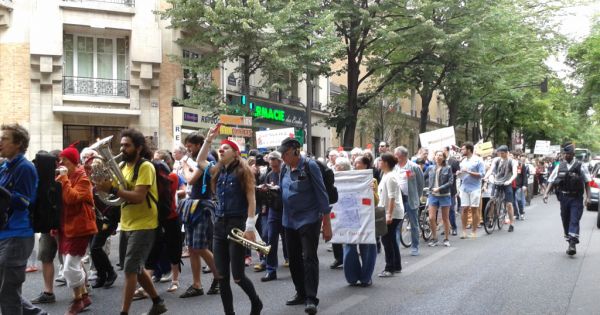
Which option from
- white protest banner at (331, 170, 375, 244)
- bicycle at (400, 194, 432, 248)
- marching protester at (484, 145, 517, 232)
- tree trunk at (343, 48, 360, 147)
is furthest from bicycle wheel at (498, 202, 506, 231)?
tree trunk at (343, 48, 360, 147)

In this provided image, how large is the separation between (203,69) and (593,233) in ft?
39.2

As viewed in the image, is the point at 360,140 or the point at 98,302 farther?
the point at 360,140

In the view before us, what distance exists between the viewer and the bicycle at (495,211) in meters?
14.6

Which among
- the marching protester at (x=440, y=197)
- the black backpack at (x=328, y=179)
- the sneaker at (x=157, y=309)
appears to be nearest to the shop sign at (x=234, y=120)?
the marching protester at (x=440, y=197)

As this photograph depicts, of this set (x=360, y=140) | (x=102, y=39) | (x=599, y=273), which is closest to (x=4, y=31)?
(x=102, y=39)

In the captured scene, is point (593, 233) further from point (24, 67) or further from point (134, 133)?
point (24, 67)

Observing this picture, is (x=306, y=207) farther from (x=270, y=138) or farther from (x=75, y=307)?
(x=270, y=138)

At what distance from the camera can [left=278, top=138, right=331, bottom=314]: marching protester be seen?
686 centimetres

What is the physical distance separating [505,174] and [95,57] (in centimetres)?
1472

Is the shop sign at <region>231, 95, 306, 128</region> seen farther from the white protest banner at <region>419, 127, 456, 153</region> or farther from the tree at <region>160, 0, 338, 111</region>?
the white protest banner at <region>419, 127, 456, 153</region>

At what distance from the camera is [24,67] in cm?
2194

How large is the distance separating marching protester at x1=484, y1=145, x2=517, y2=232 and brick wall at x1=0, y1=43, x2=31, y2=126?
14914 millimetres

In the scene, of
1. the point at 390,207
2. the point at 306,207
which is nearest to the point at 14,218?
the point at 306,207

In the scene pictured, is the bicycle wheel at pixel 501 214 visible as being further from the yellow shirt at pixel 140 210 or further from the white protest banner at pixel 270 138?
the yellow shirt at pixel 140 210
